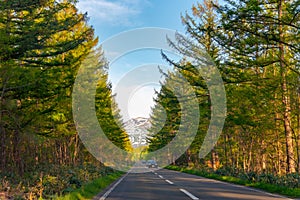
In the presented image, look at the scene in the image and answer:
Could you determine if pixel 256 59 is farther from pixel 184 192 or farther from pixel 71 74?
pixel 71 74

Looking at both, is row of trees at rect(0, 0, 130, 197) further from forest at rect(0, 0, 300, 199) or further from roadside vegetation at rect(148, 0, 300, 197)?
roadside vegetation at rect(148, 0, 300, 197)

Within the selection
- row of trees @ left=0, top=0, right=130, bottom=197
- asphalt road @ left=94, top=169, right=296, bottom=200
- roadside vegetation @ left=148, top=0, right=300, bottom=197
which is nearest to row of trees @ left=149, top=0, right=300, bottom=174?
roadside vegetation @ left=148, top=0, right=300, bottom=197

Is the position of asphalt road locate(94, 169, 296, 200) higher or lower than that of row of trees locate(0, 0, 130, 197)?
lower

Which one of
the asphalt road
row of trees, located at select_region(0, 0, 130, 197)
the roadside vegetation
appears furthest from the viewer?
the roadside vegetation

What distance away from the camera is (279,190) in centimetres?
1342

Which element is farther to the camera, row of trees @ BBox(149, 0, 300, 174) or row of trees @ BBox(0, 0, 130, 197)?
row of trees @ BBox(149, 0, 300, 174)

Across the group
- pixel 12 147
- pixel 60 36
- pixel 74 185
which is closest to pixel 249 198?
pixel 74 185

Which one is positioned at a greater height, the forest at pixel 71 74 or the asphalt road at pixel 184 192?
the forest at pixel 71 74

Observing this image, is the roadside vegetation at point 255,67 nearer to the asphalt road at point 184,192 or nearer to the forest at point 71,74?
the forest at point 71,74

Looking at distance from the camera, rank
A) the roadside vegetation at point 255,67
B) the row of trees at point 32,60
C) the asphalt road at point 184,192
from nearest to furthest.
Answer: the asphalt road at point 184,192
the row of trees at point 32,60
the roadside vegetation at point 255,67

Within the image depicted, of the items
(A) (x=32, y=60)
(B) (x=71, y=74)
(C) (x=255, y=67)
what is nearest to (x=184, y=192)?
(A) (x=32, y=60)

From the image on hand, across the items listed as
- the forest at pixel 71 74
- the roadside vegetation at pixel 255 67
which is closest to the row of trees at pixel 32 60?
the forest at pixel 71 74

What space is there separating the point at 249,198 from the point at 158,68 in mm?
23651

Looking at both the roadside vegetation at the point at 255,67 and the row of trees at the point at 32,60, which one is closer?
the row of trees at the point at 32,60
